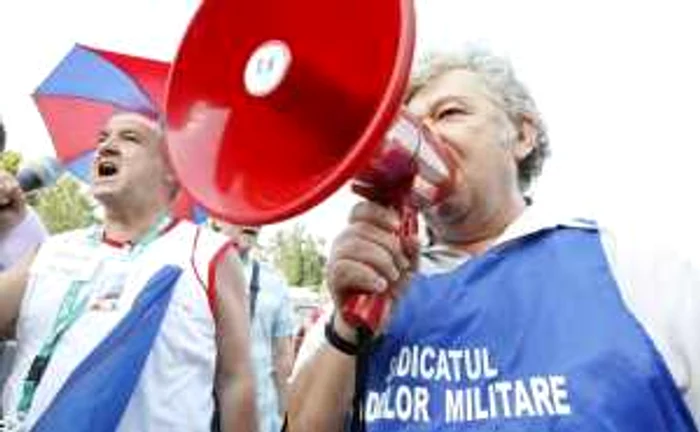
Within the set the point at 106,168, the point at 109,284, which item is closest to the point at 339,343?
the point at 109,284

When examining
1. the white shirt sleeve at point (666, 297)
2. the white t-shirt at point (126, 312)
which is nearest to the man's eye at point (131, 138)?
the white t-shirt at point (126, 312)

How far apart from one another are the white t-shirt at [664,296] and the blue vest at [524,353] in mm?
18

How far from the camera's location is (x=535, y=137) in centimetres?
226

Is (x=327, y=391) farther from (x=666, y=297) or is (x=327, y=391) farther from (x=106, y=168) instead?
(x=106, y=168)

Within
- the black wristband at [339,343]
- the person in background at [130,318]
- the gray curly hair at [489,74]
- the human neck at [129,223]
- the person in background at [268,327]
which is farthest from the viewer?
the person in background at [268,327]

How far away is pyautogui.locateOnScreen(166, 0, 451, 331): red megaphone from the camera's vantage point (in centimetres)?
167

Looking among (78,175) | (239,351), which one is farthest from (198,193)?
(78,175)

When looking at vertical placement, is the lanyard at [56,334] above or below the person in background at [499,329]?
below

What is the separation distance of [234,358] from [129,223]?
0.50m

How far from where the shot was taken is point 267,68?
5.67 feet

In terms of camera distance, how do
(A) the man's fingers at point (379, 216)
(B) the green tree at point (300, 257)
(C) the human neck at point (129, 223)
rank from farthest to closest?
(B) the green tree at point (300, 257)
(C) the human neck at point (129, 223)
(A) the man's fingers at point (379, 216)

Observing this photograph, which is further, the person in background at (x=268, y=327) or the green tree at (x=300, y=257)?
the green tree at (x=300, y=257)

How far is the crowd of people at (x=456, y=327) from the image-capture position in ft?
5.46

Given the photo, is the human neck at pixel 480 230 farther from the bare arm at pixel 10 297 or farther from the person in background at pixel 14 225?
the person in background at pixel 14 225
